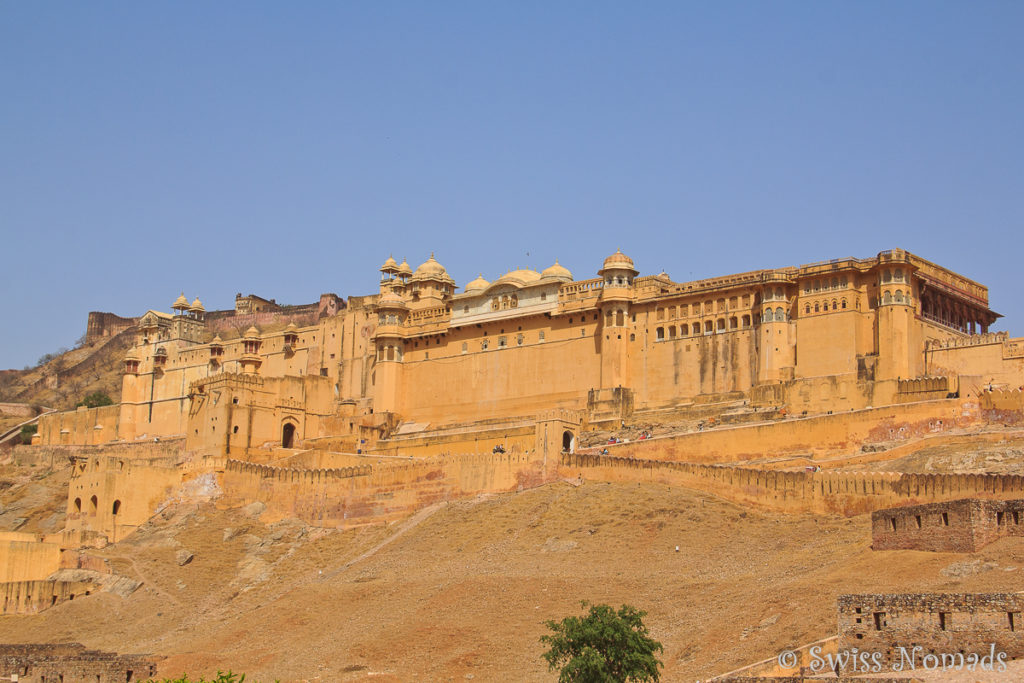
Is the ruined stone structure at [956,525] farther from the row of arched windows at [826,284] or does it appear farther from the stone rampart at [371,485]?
the row of arched windows at [826,284]

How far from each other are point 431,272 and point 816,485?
1544 inches

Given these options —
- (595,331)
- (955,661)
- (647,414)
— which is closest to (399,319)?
(595,331)

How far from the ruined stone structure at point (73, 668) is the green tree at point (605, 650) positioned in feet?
33.2

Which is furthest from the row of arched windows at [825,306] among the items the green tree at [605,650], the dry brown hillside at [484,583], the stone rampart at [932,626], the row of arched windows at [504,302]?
the stone rampart at [932,626]

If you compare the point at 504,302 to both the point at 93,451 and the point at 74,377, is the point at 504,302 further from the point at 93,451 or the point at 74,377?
the point at 74,377

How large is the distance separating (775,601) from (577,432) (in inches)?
974

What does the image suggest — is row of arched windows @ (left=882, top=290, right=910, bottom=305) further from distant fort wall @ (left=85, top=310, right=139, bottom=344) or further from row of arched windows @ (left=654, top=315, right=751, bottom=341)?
distant fort wall @ (left=85, top=310, right=139, bottom=344)

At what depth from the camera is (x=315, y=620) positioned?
4284cm

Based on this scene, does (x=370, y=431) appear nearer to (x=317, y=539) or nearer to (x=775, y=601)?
(x=317, y=539)

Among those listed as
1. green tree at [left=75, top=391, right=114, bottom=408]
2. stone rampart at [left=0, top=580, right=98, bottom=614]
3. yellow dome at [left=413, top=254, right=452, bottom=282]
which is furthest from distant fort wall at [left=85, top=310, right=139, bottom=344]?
stone rampart at [left=0, top=580, right=98, bottom=614]

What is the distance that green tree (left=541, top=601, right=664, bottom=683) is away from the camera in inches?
1090

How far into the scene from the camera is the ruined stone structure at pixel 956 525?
1213 inches

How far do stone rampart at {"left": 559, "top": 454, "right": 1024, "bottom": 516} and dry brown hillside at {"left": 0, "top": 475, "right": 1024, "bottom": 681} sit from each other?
73 centimetres

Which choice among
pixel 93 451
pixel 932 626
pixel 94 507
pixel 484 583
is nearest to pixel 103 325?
pixel 93 451
